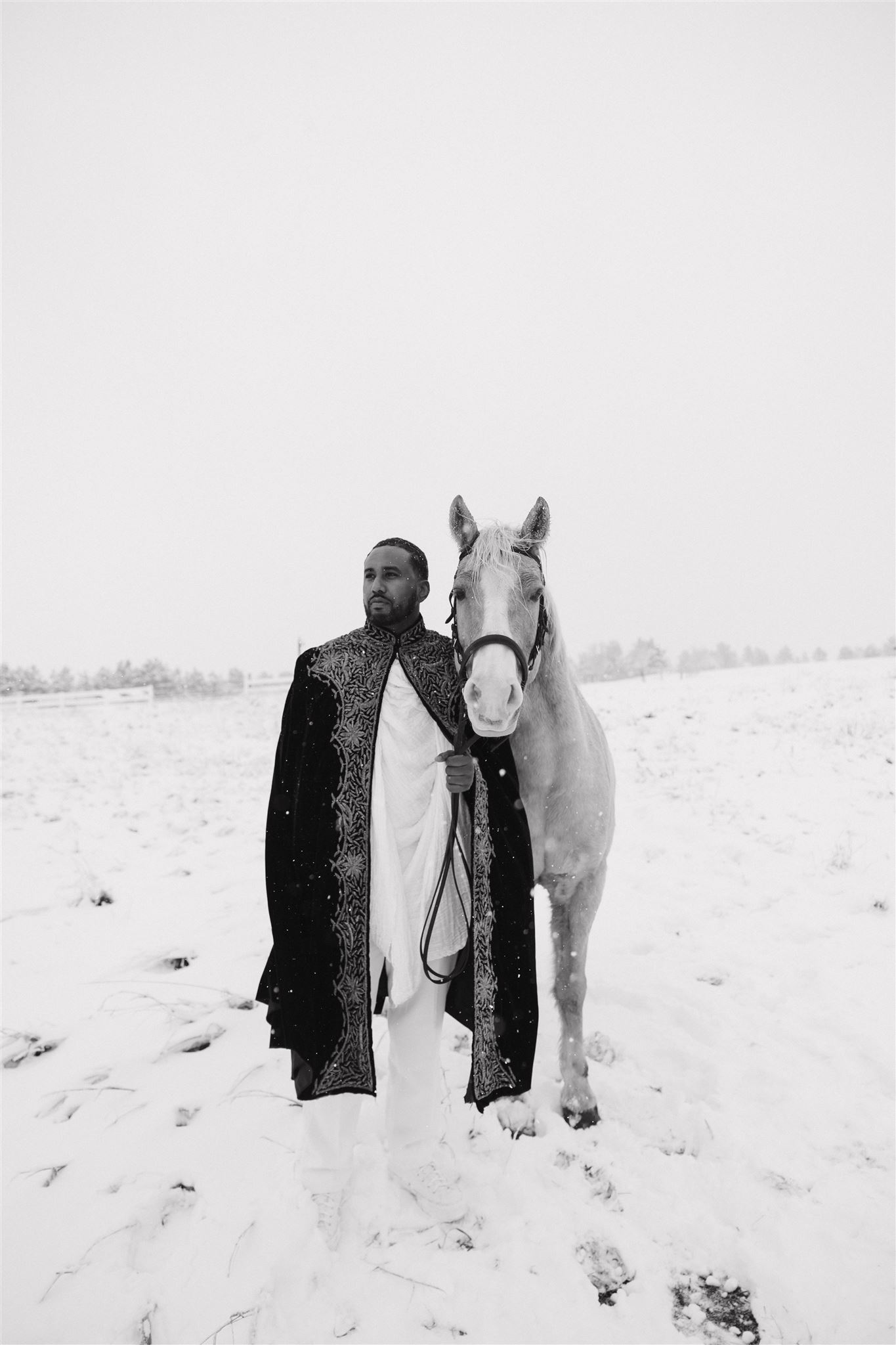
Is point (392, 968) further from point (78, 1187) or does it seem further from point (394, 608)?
point (78, 1187)

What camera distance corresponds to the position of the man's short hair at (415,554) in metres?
2.53

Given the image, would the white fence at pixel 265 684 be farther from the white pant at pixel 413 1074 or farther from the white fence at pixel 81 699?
the white pant at pixel 413 1074

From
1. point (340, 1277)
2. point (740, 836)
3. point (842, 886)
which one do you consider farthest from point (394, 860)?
point (740, 836)

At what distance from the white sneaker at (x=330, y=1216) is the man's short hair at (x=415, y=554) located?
2.56 metres

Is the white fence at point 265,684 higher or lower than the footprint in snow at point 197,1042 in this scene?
higher

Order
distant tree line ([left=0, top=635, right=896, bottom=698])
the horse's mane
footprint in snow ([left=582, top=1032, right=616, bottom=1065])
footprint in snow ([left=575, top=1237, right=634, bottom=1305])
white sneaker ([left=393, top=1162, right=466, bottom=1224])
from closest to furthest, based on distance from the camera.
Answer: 1. footprint in snow ([left=575, top=1237, right=634, bottom=1305])
2. white sneaker ([left=393, top=1162, right=466, bottom=1224])
3. the horse's mane
4. footprint in snow ([left=582, top=1032, right=616, bottom=1065])
5. distant tree line ([left=0, top=635, right=896, bottom=698])

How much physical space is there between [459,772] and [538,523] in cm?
127

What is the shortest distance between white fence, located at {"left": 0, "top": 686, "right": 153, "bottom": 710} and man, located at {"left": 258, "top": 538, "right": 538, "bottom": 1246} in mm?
20373

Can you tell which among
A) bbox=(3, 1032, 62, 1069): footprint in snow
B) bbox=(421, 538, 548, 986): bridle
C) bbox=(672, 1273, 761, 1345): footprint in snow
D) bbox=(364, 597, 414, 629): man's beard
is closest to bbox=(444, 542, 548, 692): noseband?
bbox=(421, 538, 548, 986): bridle

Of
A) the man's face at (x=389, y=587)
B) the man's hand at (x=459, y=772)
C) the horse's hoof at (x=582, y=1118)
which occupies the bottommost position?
the horse's hoof at (x=582, y=1118)

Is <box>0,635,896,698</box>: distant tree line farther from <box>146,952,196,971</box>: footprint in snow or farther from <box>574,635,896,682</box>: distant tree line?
<box>146,952,196,971</box>: footprint in snow

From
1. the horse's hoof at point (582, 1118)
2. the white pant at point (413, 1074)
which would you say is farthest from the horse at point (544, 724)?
the white pant at point (413, 1074)

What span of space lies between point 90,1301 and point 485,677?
2.64m

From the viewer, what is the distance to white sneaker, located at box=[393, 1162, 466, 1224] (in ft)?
7.43
